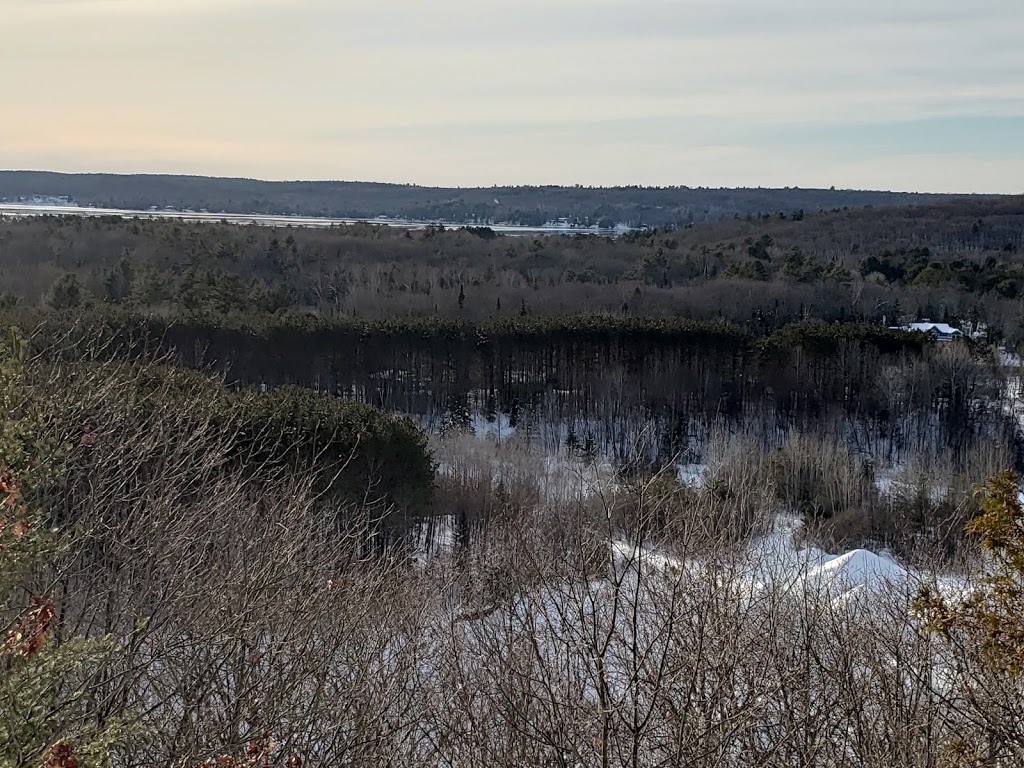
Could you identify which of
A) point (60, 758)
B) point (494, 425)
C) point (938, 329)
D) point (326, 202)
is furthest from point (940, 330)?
point (326, 202)

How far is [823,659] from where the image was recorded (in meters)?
13.3

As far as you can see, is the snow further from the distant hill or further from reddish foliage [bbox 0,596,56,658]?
the distant hill

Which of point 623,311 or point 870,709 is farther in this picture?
point 623,311

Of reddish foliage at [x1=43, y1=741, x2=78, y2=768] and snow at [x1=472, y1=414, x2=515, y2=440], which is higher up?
reddish foliage at [x1=43, y1=741, x2=78, y2=768]

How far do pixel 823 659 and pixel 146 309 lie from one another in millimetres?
44834

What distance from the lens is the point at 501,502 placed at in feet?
103

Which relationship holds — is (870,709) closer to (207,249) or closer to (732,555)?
(732,555)

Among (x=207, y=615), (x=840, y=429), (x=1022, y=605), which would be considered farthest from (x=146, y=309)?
Result: (x=1022, y=605)

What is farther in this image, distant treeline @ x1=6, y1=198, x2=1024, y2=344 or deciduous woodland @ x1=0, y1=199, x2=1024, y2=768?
distant treeline @ x1=6, y1=198, x2=1024, y2=344

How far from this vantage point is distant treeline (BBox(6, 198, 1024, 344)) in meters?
58.6

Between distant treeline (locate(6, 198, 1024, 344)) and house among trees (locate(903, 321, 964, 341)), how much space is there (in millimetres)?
1922

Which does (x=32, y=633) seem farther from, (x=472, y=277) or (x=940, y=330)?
(x=472, y=277)

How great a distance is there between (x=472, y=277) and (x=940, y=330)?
3237cm

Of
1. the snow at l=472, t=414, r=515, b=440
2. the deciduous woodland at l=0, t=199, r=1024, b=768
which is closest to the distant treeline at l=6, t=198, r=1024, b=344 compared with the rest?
the deciduous woodland at l=0, t=199, r=1024, b=768
